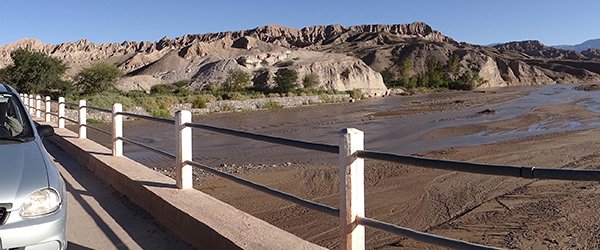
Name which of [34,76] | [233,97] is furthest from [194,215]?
[233,97]

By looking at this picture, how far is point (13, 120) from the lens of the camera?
5.89 m

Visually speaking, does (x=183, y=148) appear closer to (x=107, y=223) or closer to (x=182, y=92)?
(x=107, y=223)

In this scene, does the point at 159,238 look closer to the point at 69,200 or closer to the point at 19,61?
the point at 69,200

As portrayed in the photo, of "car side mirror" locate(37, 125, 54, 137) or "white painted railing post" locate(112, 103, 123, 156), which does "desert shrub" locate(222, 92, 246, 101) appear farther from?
"car side mirror" locate(37, 125, 54, 137)

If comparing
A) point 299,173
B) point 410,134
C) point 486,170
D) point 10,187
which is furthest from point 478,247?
point 410,134

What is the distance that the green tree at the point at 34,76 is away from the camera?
49.1 m

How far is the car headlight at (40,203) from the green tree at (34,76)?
48.1m

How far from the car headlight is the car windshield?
1172mm

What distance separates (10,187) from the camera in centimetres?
Answer: 431

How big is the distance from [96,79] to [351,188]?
54.3 metres

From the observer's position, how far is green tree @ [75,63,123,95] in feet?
177

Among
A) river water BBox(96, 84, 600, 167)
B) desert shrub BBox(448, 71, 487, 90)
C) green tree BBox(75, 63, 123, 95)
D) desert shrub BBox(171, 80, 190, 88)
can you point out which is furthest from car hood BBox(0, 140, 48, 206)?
desert shrub BBox(448, 71, 487, 90)

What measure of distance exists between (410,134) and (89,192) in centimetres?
2107

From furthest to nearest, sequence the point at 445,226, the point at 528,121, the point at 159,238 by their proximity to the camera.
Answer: the point at 528,121
the point at 445,226
the point at 159,238
